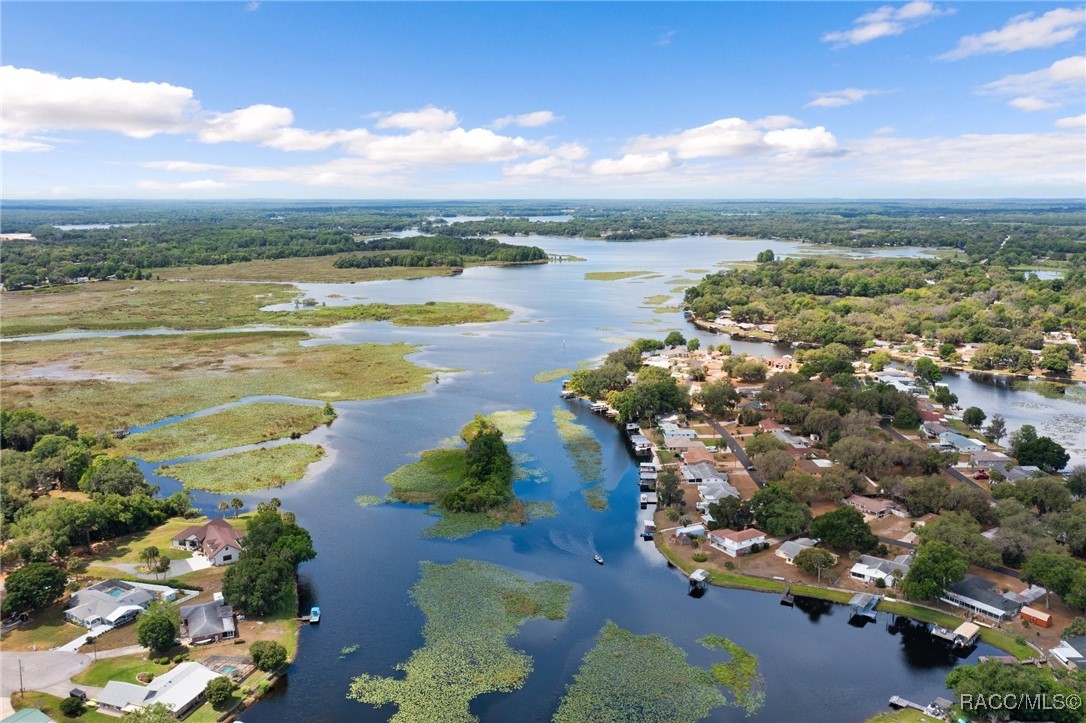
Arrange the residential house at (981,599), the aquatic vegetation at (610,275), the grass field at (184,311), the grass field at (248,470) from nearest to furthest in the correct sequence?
the residential house at (981,599)
the grass field at (248,470)
the grass field at (184,311)
the aquatic vegetation at (610,275)

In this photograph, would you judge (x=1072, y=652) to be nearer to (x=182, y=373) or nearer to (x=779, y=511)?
(x=779, y=511)

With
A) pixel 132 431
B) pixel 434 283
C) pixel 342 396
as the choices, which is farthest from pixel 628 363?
pixel 434 283

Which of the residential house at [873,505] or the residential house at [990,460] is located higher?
the residential house at [990,460]

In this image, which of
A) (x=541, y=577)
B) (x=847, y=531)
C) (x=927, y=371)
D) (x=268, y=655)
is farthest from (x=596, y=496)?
(x=927, y=371)

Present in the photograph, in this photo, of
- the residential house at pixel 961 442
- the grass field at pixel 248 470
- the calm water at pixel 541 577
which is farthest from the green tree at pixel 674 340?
the grass field at pixel 248 470

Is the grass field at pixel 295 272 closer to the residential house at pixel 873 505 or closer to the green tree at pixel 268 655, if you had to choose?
the residential house at pixel 873 505

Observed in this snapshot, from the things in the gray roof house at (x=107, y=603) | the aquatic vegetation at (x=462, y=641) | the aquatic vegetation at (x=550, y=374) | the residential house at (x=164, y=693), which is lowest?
the aquatic vegetation at (x=462, y=641)

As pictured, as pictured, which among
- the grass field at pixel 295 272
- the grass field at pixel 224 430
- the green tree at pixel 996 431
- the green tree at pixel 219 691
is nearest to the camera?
the green tree at pixel 219 691
